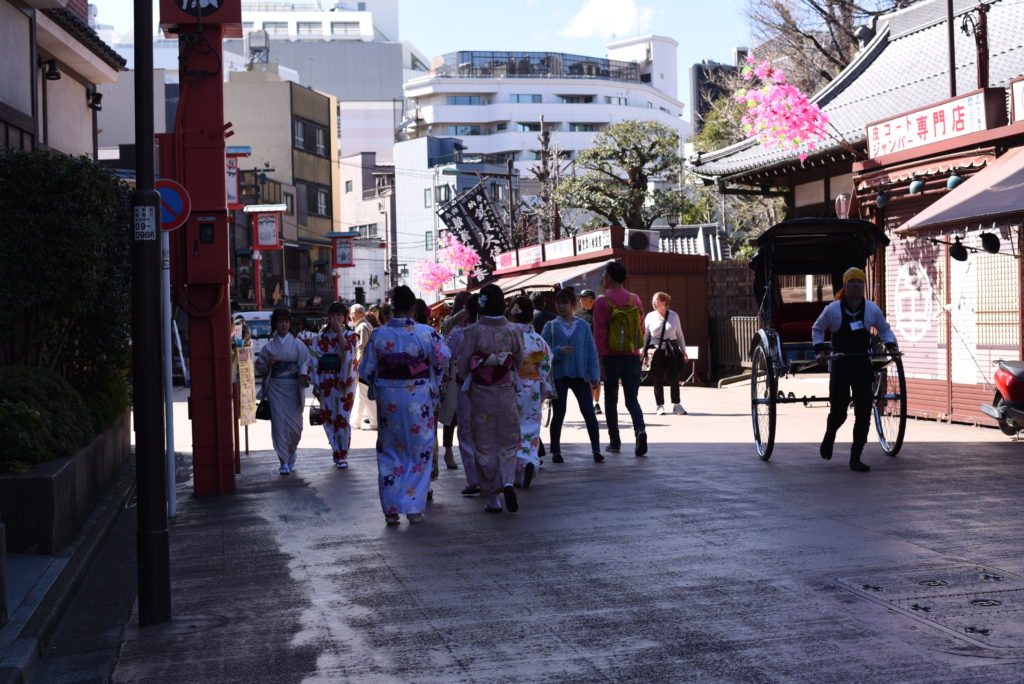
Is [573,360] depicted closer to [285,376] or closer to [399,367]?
[285,376]

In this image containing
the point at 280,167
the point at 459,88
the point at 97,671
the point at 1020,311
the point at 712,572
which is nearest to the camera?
the point at 97,671

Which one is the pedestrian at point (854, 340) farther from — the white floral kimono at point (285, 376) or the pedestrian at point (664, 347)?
the pedestrian at point (664, 347)

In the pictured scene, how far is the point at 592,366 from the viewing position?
486 inches

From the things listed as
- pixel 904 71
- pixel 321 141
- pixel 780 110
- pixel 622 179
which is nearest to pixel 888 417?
pixel 780 110

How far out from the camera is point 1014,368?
1224 cm

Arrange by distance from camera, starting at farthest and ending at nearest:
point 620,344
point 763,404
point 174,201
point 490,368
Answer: point 620,344, point 763,404, point 174,201, point 490,368

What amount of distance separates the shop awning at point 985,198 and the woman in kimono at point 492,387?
5.46 metres

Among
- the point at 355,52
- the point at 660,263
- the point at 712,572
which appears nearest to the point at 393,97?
the point at 355,52

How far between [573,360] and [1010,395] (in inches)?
180

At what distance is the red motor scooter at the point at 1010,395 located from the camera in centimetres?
1216

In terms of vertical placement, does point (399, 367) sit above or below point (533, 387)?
above

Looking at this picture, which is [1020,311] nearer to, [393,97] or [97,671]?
[97,671]

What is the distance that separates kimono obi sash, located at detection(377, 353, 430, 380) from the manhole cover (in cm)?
391

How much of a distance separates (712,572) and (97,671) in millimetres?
3346
